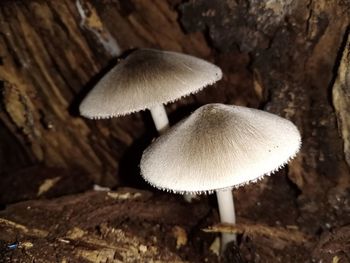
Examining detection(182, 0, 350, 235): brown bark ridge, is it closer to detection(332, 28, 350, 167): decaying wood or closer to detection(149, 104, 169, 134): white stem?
detection(332, 28, 350, 167): decaying wood

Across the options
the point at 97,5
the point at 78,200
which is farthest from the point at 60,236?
the point at 97,5

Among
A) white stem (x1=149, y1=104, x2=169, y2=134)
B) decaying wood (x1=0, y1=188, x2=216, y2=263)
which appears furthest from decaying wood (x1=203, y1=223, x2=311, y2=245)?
white stem (x1=149, y1=104, x2=169, y2=134)

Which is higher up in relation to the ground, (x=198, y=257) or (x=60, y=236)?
(x=60, y=236)

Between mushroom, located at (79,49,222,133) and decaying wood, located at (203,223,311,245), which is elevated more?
mushroom, located at (79,49,222,133)

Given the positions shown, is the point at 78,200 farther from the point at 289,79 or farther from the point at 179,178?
the point at 289,79

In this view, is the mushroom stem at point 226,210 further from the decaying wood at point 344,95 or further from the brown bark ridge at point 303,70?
the decaying wood at point 344,95

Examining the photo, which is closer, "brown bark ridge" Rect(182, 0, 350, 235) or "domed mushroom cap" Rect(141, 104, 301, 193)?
"domed mushroom cap" Rect(141, 104, 301, 193)

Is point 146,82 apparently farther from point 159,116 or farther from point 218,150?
point 218,150
